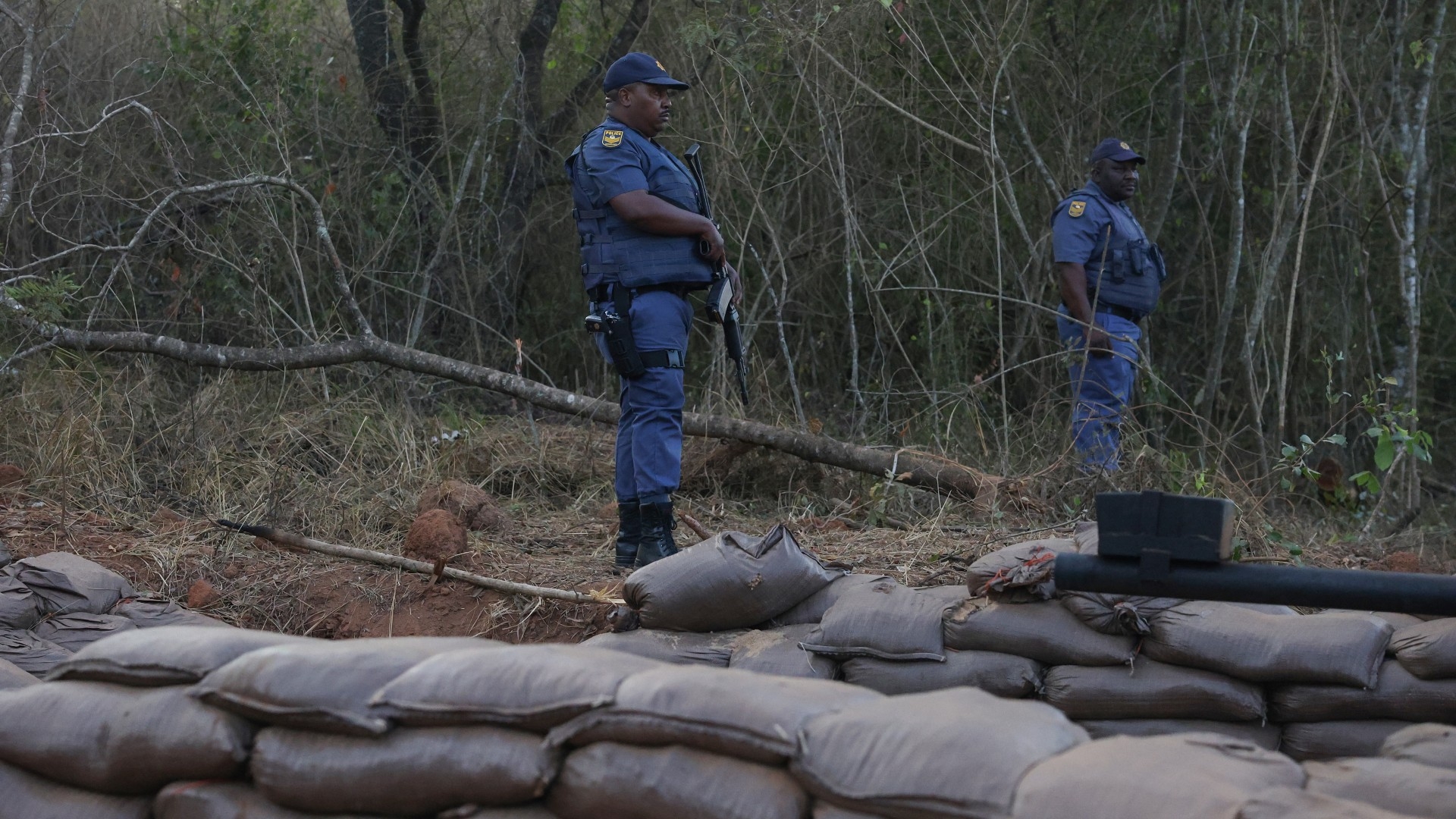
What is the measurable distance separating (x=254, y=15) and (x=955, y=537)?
17.4ft

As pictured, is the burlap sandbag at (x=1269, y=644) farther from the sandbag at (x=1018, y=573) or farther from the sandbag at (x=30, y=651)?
the sandbag at (x=30, y=651)

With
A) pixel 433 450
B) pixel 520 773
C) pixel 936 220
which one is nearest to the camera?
pixel 520 773

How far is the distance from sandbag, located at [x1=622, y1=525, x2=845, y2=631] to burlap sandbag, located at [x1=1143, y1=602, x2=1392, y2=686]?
0.92 metres

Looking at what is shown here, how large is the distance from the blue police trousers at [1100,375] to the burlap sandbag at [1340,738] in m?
2.24

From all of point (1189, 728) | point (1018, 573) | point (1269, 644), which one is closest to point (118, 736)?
point (1018, 573)

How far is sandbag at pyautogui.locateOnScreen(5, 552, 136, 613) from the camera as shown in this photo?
3928mm

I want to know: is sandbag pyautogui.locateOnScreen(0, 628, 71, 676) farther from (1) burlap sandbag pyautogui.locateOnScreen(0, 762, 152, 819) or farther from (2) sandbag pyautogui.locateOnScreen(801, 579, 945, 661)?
(2) sandbag pyautogui.locateOnScreen(801, 579, 945, 661)

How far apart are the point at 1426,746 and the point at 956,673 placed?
1.29m

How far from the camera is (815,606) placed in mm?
3449

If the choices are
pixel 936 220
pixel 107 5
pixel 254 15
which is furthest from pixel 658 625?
pixel 107 5

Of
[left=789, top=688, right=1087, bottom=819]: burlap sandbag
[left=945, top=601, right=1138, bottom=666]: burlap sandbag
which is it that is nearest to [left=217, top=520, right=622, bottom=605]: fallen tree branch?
[left=945, top=601, right=1138, bottom=666]: burlap sandbag

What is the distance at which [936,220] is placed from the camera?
277 inches

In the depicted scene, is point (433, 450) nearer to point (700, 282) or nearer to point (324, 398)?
point (324, 398)

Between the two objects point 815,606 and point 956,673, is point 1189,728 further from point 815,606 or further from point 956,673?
point 815,606
